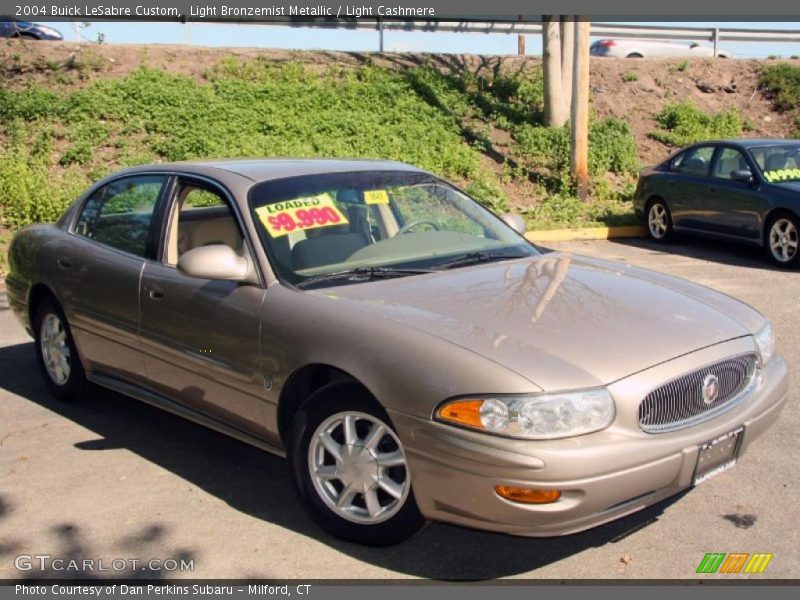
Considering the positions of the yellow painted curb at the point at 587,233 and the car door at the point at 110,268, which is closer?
the car door at the point at 110,268

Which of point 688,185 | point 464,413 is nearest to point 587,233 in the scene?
point 688,185

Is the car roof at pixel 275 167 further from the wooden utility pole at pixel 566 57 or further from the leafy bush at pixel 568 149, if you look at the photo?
the wooden utility pole at pixel 566 57

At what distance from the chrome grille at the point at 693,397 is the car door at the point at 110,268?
280cm

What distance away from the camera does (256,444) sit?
4465 mm

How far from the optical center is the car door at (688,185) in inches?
489

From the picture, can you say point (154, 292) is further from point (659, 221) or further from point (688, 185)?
point (659, 221)

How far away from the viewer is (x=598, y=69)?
2103cm

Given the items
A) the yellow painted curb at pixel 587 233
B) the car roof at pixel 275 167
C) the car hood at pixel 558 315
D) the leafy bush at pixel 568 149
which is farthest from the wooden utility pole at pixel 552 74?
the car hood at pixel 558 315

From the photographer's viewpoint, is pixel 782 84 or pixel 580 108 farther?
pixel 782 84

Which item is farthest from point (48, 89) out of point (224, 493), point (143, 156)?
point (224, 493)

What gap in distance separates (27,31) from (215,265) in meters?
18.4

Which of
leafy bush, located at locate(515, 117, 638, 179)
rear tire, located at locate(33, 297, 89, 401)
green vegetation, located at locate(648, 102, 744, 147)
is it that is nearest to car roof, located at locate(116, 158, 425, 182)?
rear tire, located at locate(33, 297, 89, 401)
